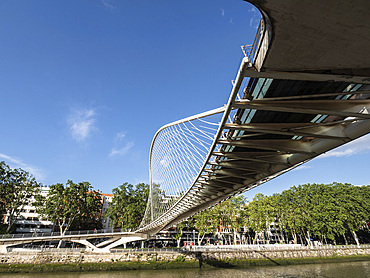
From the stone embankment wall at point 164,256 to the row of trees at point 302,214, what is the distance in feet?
16.2

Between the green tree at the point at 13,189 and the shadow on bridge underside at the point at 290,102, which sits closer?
the shadow on bridge underside at the point at 290,102

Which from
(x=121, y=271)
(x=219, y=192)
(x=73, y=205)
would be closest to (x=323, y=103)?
(x=219, y=192)

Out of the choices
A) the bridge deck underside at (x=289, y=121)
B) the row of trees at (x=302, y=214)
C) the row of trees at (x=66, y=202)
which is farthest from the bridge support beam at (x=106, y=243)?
the bridge deck underside at (x=289, y=121)

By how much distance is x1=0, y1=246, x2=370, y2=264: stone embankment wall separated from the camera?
81.4ft

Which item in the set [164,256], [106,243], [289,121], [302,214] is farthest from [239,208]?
[289,121]

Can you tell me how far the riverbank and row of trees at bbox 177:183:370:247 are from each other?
5.50 m

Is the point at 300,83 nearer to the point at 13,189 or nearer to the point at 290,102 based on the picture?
the point at 290,102

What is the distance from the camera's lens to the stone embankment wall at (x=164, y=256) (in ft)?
81.4

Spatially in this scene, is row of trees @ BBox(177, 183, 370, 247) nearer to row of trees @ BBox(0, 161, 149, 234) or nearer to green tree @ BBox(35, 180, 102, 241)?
row of trees @ BBox(0, 161, 149, 234)

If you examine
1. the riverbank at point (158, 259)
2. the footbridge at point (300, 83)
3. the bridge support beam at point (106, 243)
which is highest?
the footbridge at point (300, 83)

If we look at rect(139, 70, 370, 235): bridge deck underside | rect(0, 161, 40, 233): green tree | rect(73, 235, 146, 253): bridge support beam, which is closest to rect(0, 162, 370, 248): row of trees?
rect(0, 161, 40, 233): green tree

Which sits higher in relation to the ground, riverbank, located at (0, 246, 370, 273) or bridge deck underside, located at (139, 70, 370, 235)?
bridge deck underside, located at (139, 70, 370, 235)

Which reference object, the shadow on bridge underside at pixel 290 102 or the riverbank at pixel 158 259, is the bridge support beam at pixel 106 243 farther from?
the shadow on bridge underside at pixel 290 102

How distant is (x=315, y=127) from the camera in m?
7.34
